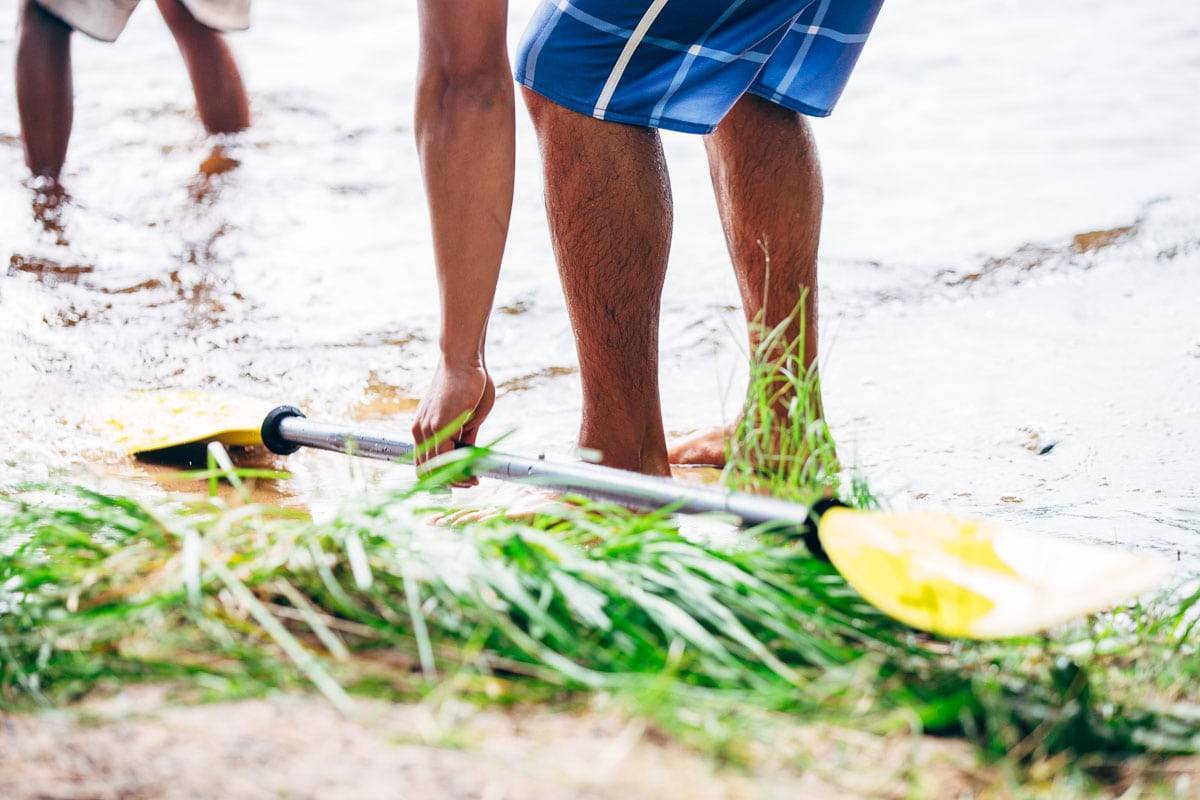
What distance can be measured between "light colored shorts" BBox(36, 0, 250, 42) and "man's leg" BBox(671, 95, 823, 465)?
8.93 feet

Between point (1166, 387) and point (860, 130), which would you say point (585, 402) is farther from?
point (860, 130)

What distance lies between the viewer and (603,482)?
1.57 metres

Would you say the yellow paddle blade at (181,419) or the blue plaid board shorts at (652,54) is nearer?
the blue plaid board shorts at (652,54)

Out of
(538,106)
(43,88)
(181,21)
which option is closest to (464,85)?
(538,106)

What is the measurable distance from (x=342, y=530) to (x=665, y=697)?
0.39 meters

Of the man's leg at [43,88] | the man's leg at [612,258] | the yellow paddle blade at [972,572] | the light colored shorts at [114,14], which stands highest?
the light colored shorts at [114,14]

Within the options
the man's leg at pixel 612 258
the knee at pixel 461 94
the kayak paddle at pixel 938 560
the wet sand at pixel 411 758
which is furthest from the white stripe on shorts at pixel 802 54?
the wet sand at pixel 411 758

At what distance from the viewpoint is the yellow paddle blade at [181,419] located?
92.0 inches

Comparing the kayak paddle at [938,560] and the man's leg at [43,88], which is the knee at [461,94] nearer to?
the kayak paddle at [938,560]

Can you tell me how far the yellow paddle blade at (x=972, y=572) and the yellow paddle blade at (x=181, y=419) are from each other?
4.71 feet

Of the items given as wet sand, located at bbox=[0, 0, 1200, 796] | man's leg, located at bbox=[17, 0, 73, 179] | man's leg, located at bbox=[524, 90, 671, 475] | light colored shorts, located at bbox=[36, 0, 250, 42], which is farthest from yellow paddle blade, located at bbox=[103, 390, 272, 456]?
light colored shorts, located at bbox=[36, 0, 250, 42]

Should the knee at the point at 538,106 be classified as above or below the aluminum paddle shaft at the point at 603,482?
above

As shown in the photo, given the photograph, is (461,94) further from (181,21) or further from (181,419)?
(181,21)

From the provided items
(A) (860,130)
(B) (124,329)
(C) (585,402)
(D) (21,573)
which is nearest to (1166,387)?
(C) (585,402)
